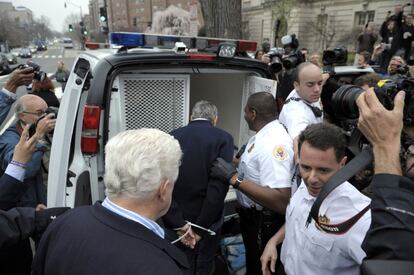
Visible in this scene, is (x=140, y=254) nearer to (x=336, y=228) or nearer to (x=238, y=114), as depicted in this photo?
(x=336, y=228)

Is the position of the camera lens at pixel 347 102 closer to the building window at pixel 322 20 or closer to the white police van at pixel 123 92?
the white police van at pixel 123 92

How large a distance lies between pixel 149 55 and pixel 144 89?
44 cm

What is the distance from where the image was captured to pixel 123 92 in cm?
291

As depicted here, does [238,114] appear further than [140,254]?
Yes

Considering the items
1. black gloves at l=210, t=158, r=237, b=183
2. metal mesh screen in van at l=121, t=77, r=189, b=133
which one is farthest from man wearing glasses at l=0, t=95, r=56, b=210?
black gloves at l=210, t=158, r=237, b=183

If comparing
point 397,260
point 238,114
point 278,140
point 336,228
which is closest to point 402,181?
point 397,260

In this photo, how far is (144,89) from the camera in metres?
3.05

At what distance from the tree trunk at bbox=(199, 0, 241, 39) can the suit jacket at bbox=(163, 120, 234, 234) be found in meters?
4.29

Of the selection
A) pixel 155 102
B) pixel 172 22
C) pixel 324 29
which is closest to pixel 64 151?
pixel 155 102

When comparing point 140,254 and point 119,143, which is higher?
point 119,143

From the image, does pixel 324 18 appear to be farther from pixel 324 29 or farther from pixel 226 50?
pixel 226 50

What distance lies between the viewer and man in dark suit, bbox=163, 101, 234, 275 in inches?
96.2

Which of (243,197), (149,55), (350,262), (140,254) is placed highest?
(149,55)

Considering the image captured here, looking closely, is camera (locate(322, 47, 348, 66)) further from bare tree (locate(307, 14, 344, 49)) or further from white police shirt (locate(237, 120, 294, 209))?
bare tree (locate(307, 14, 344, 49))
